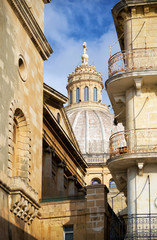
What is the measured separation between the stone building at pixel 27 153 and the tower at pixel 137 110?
253 centimetres

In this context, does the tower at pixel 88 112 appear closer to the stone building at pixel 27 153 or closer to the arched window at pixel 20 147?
the stone building at pixel 27 153

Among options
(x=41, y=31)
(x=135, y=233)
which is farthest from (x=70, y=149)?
(x=135, y=233)

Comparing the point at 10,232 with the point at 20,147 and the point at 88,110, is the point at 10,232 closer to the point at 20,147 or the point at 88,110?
the point at 20,147

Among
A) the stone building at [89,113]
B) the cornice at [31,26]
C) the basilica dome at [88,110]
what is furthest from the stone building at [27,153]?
the basilica dome at [88,110]

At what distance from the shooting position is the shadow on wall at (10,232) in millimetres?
23131

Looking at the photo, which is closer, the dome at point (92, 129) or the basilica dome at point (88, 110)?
the dome at point (92, 129)

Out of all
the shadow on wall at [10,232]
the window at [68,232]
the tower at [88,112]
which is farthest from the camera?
the tower at [88,112]

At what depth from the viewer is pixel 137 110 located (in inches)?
957

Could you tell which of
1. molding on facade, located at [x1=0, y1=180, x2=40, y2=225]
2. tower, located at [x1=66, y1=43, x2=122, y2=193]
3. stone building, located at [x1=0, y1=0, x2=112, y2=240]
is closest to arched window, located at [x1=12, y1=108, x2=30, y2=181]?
stone building, located at [x1=0, y1=0, x2=112, y2=240]

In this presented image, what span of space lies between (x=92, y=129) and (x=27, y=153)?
6148 centimetres

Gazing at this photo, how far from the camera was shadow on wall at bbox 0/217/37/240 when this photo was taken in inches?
911

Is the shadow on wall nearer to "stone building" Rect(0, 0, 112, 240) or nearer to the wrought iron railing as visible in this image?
"stone building" Rect(0, 0, 112, 240)

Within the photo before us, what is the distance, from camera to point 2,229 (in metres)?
23.1

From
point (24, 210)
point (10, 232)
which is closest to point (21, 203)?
point (24, 210)
